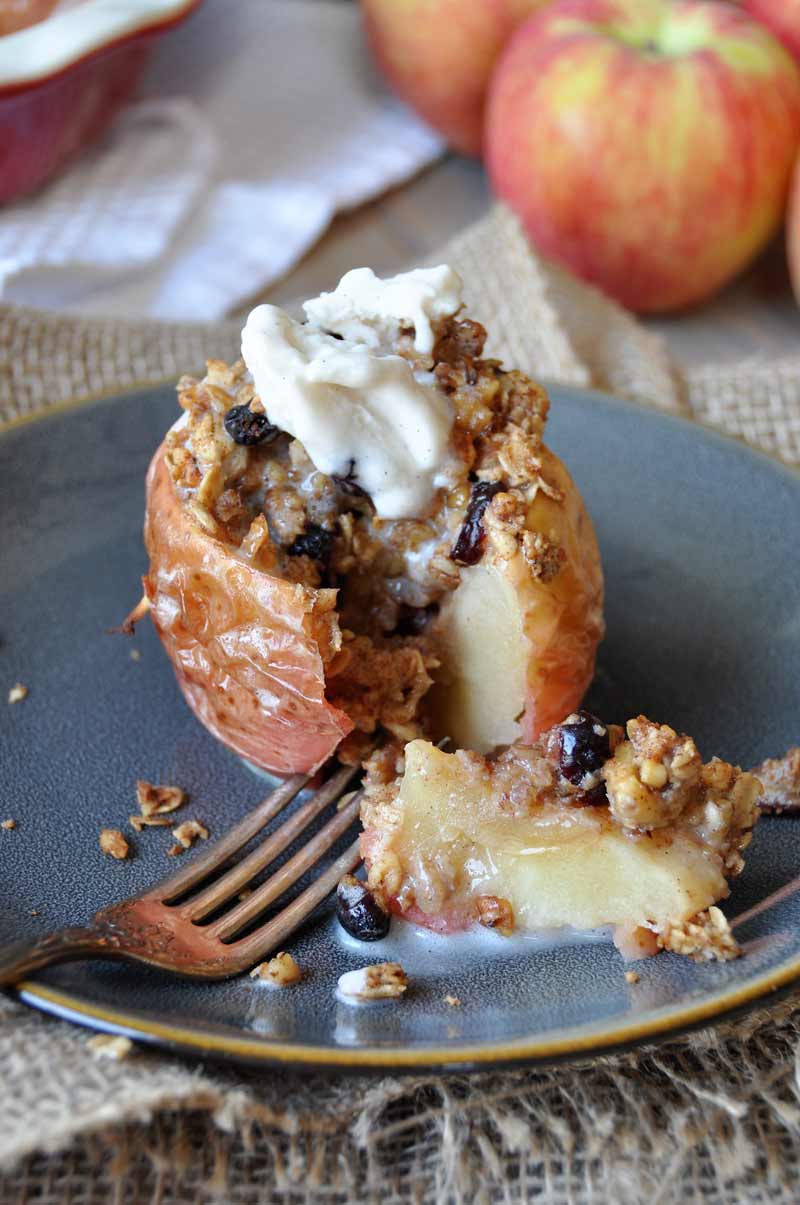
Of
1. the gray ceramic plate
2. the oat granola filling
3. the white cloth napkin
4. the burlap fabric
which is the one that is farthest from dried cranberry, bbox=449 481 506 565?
the white cloth napkin

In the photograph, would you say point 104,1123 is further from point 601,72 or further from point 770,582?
point 601,72

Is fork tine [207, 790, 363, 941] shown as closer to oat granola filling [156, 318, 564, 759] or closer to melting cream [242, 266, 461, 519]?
oat granola filling [156, 318, 564, 759]

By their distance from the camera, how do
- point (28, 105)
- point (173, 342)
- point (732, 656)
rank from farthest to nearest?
point (28, 105) < point (173, 342) < point (732, 656)

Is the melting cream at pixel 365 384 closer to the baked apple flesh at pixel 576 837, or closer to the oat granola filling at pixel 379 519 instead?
the oat granola filling at pixel 379 519

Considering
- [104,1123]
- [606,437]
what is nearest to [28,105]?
[606,437]

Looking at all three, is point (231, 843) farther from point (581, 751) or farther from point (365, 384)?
point (365, 384)

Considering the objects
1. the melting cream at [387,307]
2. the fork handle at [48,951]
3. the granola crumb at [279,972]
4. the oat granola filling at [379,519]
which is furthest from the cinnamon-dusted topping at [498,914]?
the melting cream at [387,307]
